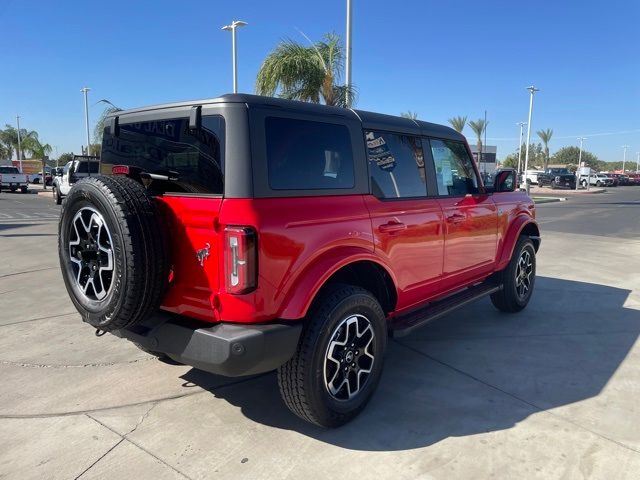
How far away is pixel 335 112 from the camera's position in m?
3.24

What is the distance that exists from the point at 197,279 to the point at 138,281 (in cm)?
31

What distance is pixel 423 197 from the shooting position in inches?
153

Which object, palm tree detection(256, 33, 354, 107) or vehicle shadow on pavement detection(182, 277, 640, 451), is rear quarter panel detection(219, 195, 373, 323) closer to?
vehicle shadow on pavement detection(182, 277, 640, 451)

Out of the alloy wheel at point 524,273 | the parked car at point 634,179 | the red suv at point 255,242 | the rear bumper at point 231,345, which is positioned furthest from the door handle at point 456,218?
the parked car at point 634,179

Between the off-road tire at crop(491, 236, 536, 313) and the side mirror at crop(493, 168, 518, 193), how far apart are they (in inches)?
27.1

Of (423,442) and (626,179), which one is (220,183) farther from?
(626,179)

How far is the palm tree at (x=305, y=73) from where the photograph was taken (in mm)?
12305

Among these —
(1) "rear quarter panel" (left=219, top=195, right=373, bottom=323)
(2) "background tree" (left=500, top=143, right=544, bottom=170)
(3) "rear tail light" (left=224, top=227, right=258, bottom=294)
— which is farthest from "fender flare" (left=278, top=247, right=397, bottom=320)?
(2) "background tree" (left=500, top=143, right=544, bottom=170)

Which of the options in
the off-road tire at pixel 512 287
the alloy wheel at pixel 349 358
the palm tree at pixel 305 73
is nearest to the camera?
the alloy wheel at pixel 349 358

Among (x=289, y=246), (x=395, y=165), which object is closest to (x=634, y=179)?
(x=395, y=165)

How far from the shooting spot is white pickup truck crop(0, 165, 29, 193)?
31922 mm

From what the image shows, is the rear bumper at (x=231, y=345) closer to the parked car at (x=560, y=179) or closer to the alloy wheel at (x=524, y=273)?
the alloy wheel at (x=524, y=273)

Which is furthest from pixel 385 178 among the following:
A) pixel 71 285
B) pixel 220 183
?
pixel 71 285

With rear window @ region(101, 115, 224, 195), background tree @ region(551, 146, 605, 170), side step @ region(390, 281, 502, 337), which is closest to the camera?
rear window @ region(101, 115, 224, 195)
